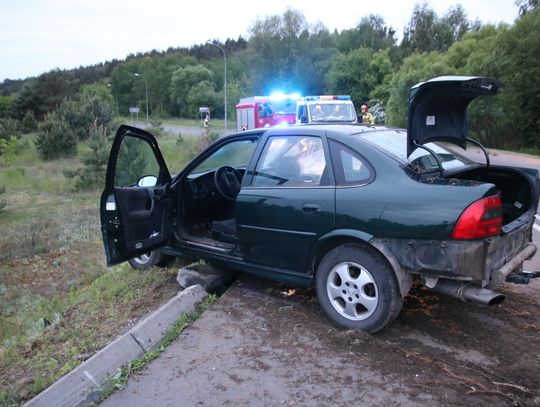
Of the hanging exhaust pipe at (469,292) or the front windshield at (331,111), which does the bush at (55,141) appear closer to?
the front windshield at (331,111)

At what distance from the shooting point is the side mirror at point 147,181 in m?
5.23

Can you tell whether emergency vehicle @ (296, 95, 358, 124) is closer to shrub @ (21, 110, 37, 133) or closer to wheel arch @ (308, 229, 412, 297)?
wheel arch @ (308, 229, 412, 297)

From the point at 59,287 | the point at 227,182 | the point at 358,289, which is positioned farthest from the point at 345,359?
the point at 59,287

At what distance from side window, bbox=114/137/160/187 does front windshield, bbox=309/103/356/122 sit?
49.5 feet

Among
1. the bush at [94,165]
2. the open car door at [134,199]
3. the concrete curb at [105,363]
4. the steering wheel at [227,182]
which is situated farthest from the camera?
the bush at [94,165]

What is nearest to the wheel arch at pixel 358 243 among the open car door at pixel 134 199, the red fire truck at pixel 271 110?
the open car door at pixel 134 199

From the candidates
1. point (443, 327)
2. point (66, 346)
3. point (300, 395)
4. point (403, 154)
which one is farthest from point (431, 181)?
point (66, 346)

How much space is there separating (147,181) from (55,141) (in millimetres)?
25258

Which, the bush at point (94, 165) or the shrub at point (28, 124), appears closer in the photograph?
the bush at point (94, 165)

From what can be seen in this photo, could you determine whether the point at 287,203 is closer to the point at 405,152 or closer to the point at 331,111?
the point at 405,152

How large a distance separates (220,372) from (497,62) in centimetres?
3024

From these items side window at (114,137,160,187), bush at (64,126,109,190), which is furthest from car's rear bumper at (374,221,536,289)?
bush at (64,126,109,190)

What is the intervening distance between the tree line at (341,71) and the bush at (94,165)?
42.3ft

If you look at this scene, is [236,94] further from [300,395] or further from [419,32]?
[300,395]
